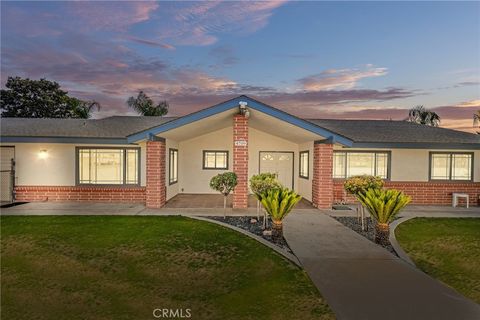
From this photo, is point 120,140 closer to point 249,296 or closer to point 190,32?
point 190,32

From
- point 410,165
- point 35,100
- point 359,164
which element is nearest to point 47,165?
point 359,164

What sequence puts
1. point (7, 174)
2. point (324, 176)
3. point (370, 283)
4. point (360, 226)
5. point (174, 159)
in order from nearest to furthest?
point (370, 283), point (360, 226), point (324, 176), point (7, 174), point (174, 159)

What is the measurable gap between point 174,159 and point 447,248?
444 inches

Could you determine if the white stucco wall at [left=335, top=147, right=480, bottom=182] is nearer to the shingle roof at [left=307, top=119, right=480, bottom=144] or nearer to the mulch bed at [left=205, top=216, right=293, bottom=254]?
the shingle roof at [left=307, top=119, right=480, bottom=144]

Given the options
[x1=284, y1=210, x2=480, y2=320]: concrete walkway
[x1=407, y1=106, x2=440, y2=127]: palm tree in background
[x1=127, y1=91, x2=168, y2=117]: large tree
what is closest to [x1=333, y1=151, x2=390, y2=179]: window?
[x1=284, y1=210, x2=480, y2=320]: concrete walkway

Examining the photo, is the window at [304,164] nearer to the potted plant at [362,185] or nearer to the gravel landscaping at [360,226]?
the gravel landscaping at [360,226]

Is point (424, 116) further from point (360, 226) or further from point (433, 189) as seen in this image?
point (360, 226)

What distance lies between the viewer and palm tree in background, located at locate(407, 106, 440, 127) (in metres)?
29.1

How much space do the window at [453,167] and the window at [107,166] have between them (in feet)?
43.9

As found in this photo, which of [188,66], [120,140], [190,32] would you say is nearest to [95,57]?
[188,66]

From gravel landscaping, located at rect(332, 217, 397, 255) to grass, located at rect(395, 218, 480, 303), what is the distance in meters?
0.61

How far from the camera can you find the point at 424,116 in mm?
29359

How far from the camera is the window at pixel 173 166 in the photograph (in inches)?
524

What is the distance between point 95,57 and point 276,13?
11.9 meters
